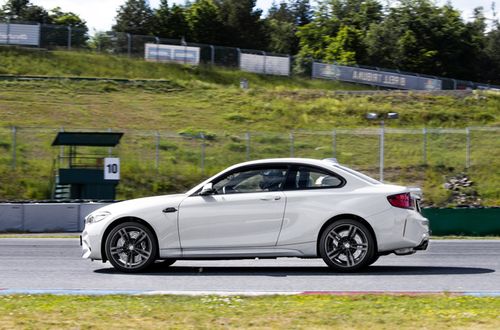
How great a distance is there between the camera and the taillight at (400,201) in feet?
38.1

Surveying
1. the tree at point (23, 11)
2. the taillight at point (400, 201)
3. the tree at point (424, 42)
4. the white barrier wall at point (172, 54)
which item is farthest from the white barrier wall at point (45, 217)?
the tree at point (23, 11)

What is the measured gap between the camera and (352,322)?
7.82 metres

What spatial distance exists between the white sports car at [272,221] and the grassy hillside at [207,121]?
19191 millimetres

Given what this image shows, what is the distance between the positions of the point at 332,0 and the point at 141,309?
97.4 m

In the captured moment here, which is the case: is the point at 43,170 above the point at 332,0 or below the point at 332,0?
below

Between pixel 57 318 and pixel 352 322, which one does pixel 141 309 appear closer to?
pixel 57 318

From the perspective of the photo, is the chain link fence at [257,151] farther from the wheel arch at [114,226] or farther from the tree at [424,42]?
the tree at [424,42]

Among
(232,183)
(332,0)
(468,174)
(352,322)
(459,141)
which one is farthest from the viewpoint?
(332,0)

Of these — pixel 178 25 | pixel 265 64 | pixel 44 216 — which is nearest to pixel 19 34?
pixel 265 64

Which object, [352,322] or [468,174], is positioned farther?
[468,174]

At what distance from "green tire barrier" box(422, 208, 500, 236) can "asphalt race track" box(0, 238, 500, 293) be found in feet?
23.0

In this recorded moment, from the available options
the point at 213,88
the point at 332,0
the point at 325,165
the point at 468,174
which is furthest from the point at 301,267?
the point at 332,0

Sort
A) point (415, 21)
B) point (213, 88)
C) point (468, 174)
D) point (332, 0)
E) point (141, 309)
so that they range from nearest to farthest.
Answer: point (141, 309) → point (468, 174) → point (213, 88) → point (415, 21) → point (332, 0)

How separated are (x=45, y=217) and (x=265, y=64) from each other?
37273 millimetres
